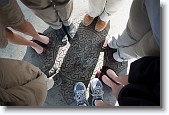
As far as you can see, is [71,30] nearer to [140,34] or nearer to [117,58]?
[117,58]

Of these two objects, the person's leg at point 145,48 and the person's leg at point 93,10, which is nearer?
the person's leg at point 145,48

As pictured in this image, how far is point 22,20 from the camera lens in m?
1.13

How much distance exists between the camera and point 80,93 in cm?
138

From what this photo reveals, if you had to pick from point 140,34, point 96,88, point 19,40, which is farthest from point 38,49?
point 140,34

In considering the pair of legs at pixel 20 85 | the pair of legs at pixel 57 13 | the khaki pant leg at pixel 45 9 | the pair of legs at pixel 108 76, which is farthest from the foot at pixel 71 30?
the pair of legs at pixel 20 85

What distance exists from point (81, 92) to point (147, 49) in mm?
530

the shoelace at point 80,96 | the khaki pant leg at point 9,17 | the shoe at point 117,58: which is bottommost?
the shoelace at point 80,96

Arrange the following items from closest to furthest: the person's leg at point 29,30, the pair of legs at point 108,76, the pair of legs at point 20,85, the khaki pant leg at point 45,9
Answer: the pair of legs at point 20,85 → the khaki pant leg at point 45,9 → the person's leg at point 29,30 → the pair of legs at point 108,76

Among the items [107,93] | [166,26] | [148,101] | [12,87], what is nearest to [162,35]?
[166,26]

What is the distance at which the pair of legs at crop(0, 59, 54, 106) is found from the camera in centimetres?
86

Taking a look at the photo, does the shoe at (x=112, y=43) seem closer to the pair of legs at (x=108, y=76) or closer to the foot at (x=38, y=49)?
the pair of legs at (x=108, y=76)

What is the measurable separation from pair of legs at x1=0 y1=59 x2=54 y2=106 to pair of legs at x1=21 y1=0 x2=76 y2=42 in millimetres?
276

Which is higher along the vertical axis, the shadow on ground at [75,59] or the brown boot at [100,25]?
the brown boot at [100,25]

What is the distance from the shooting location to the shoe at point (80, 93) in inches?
52.4
